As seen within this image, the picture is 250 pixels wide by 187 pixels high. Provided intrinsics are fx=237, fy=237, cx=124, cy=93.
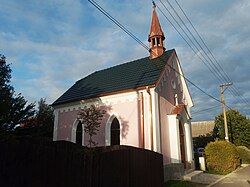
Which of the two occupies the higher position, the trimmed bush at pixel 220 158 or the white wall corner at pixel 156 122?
the white wall corner at pixel 156 122

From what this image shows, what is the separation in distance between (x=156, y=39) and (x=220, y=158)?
11.3 m

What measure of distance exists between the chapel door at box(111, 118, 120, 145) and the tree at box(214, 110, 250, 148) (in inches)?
1108

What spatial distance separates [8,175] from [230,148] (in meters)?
19.0

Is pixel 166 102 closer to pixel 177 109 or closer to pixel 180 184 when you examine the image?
pixel 177 109

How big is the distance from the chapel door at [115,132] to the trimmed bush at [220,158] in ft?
28.5

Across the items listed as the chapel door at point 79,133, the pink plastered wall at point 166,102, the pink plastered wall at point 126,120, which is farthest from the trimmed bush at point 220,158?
the chapel door at point 79,133

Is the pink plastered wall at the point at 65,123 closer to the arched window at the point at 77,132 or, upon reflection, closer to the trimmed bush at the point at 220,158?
the arched window at the point at 77,132

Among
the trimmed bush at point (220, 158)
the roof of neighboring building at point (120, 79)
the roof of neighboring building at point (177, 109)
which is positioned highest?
the roof of neighboring building at point (120, 79)

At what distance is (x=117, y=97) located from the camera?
52.4ft

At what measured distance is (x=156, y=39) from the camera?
794 inches

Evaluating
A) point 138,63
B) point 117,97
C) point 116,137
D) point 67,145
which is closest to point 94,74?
point 138,63

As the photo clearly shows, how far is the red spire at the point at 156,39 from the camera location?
19.5 m

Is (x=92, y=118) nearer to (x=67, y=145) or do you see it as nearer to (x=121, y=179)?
(x=67, y=145)

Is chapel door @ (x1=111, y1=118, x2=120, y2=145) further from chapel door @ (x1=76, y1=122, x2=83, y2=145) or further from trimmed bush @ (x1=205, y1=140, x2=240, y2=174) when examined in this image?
trimmed bush @ (x1=205, y1=140, x2=240, y2=174)
